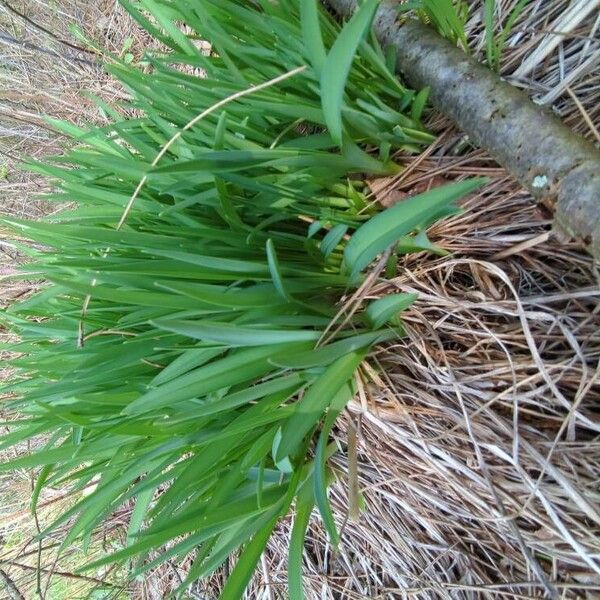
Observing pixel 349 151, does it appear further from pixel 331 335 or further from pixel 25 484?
pixel 25 484

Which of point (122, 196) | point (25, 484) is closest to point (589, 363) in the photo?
point (122, 196)

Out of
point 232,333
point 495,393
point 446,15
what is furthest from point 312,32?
point 495,393

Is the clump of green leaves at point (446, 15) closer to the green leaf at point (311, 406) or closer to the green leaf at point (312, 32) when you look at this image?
the green leaf at point (312, 32)

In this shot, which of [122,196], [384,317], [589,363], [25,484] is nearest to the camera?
[589,363]

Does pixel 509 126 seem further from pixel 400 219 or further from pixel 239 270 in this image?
pixel 239 270

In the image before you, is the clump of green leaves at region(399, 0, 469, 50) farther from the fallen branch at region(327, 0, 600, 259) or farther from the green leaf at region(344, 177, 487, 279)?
the green leaf at region(344, 177, 487, 279)

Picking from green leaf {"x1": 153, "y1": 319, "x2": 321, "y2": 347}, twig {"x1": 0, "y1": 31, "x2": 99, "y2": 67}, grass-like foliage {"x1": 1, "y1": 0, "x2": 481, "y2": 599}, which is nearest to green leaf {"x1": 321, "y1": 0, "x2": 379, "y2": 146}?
grass-like foliage {"x1": 1, "y1": 0, "x2": 481, "y2": 599}
